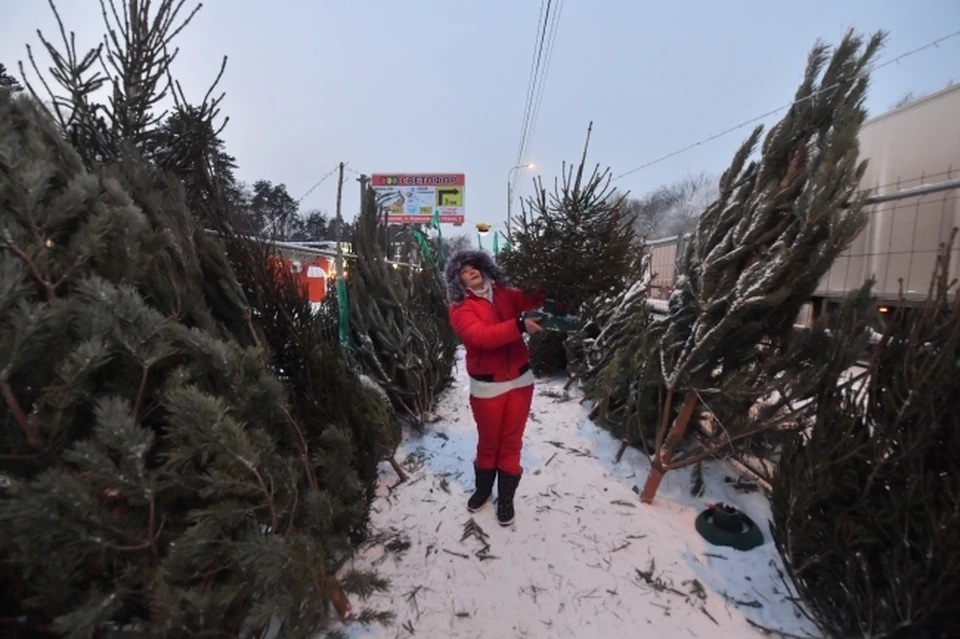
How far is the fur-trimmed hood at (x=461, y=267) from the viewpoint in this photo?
2.99 meters

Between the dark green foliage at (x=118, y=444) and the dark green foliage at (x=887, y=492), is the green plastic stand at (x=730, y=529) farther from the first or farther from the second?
the dark green foliage at (x=118, y=444)

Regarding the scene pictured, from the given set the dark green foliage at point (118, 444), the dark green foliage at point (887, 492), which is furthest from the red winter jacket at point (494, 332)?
the dark green foliage at point (887, 492)

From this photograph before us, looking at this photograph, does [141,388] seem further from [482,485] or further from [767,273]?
[767,273]

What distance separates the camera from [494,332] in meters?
2.69

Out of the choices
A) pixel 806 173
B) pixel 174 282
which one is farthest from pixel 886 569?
pixel 174 282

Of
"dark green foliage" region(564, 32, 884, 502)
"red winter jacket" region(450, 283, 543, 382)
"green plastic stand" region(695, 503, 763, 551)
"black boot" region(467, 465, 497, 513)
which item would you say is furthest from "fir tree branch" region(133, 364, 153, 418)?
"green plastic stand" region(695, 503, 763, 551)

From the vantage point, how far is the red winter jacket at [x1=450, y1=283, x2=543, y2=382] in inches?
106

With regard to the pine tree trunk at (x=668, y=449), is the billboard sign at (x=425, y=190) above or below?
above

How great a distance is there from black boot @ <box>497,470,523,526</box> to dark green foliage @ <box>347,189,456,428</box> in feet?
5.18

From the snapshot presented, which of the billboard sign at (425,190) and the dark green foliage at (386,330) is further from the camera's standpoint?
the billboard sign at (425,190)

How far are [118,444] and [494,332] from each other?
6.20ft

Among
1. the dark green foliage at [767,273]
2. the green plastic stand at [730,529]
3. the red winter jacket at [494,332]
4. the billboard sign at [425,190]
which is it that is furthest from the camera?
the billboard sign at [425,190]

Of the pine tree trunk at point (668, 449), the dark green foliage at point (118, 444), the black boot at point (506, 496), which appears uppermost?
the dark green foliage at point (118, 444)

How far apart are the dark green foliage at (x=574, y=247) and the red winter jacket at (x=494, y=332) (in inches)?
6.0
